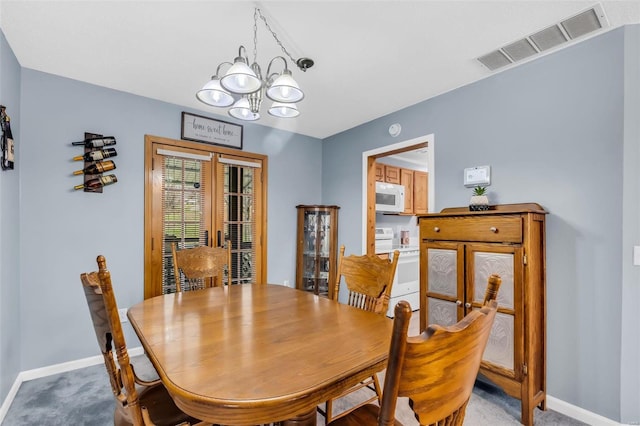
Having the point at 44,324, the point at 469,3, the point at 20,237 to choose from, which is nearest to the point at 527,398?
the point at 469,3

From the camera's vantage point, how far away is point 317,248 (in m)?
4.13

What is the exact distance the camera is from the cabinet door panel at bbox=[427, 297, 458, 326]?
2333mm

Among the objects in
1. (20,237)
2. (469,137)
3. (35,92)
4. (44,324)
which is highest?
(35,92)

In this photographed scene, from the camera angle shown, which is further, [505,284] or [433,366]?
[505,284]

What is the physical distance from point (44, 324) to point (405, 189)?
Result: 458 centimetres

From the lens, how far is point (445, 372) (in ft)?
2.38

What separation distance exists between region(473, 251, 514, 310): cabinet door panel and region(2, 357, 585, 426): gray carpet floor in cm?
74

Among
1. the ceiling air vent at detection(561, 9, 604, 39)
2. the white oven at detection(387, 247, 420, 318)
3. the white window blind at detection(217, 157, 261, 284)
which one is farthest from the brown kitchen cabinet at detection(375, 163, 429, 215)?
the ceiling air vent at detection(561, 9, 604, 39)

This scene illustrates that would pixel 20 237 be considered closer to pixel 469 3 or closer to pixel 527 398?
pixel 469 3

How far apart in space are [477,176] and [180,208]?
2990 millimetres

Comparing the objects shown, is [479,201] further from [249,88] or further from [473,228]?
[249,88]

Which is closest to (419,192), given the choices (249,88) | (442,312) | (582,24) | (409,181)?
(409,181)

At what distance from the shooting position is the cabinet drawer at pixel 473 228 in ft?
6.66

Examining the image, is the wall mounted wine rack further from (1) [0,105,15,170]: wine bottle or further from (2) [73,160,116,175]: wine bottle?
(1) [0,105,15,170]: wine bottle
